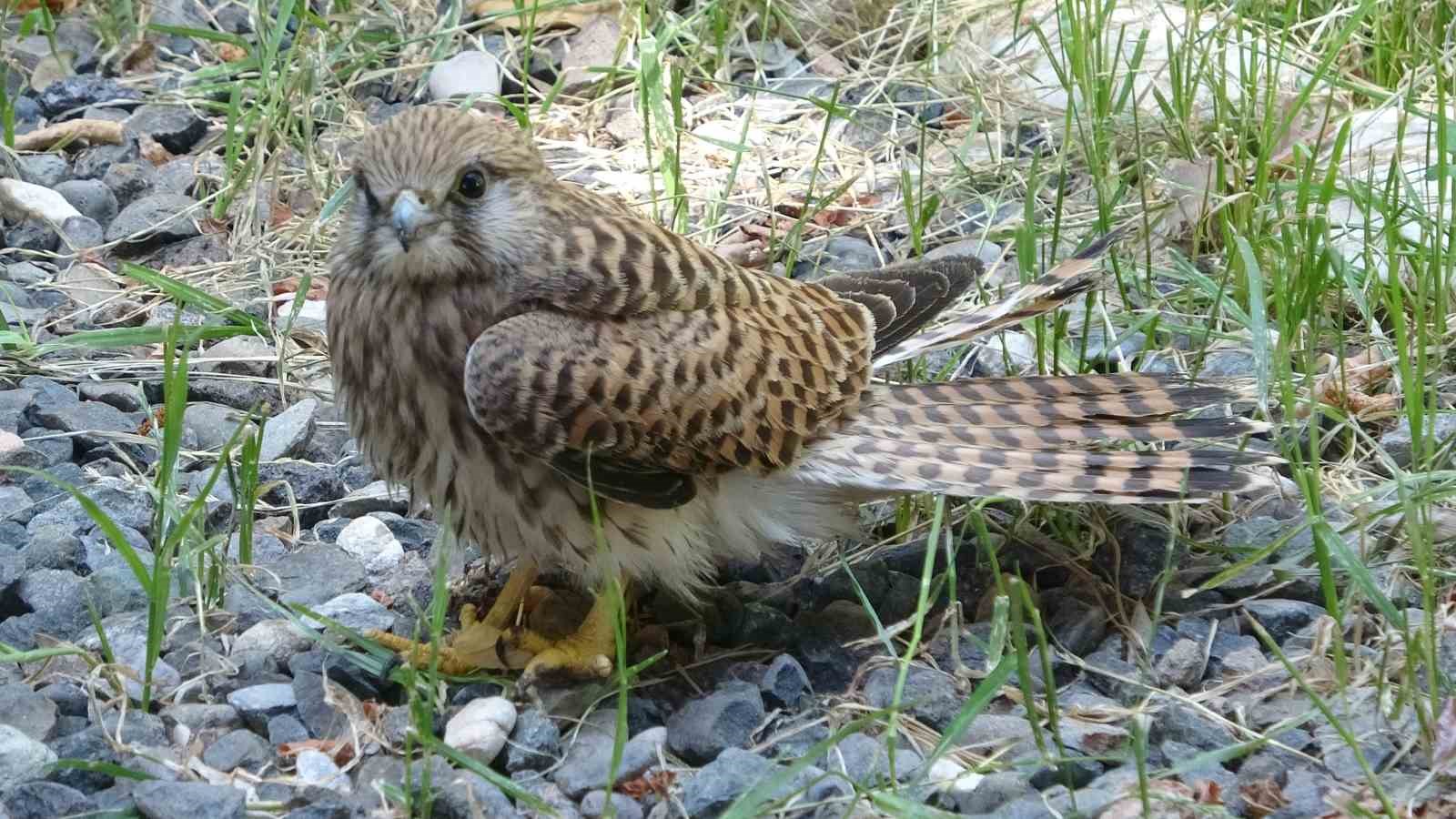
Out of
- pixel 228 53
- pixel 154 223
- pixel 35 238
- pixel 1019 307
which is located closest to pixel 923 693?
pixel 1019 307

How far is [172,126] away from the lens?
4863mm

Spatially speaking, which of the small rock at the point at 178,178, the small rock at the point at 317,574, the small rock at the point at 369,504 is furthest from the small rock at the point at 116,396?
the small rock at the point at 178,178

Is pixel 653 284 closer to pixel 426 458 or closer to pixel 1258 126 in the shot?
pixel 426 458

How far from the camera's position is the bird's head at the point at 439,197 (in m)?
2.83

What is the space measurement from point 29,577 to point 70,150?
6.84ft

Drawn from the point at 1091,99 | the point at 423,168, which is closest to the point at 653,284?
the point at 423,168

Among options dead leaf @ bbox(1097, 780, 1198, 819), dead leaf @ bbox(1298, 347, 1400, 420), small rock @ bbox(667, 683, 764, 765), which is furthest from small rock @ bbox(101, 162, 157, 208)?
dead leaf @ bbox(1097, 780, 1198, 819)

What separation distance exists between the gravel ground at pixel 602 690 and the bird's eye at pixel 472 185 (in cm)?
65

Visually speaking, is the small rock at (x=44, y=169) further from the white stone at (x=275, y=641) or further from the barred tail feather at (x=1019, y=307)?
the barred tail feather at (x=1019, y=307)

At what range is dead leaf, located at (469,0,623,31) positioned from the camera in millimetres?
5168

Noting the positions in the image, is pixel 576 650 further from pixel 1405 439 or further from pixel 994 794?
pixel 1405 439

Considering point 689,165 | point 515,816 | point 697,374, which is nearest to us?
point 515,816

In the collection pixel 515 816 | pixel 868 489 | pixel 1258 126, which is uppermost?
pixel 1258 126

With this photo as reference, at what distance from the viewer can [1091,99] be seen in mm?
4156
